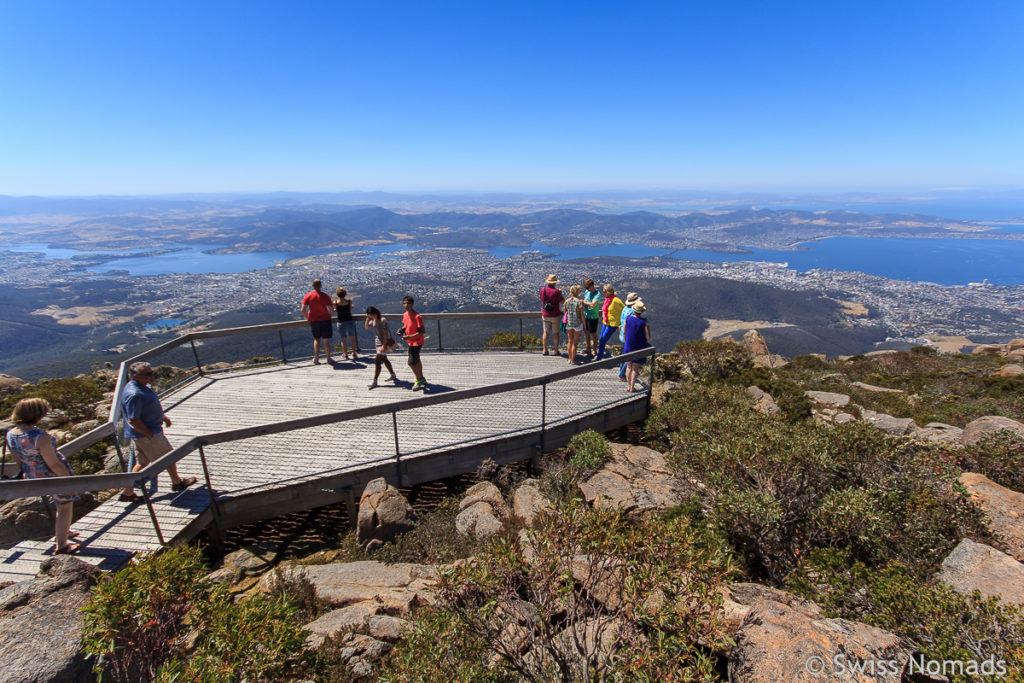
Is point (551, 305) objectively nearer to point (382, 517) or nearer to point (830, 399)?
point (382, 517)

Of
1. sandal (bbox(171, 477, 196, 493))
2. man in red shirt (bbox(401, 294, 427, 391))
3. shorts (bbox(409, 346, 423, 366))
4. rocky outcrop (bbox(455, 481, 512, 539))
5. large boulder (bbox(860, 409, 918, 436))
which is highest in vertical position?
man in red shirt (bbox(401, 294, 427, 391))

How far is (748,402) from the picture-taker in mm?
8109

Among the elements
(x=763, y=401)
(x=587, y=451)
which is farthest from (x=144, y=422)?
(x=763, y=401)

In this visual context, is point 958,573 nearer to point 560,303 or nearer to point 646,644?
point 646,644

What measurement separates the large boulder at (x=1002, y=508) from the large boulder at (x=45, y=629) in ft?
24.5

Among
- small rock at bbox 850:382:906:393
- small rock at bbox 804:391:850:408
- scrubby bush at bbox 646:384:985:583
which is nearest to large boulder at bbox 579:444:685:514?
scrubby bush at bbox 646:384:985:583

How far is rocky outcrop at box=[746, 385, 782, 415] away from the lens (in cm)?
860

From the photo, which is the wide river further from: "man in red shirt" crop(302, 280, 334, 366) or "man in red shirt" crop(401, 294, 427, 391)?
"man in red shirt" crop(401, 294, 427, 391)

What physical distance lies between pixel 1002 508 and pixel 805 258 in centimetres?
20579

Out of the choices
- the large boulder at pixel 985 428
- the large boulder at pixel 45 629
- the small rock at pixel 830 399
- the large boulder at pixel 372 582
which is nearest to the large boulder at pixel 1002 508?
the large boulder at pixel 985 428

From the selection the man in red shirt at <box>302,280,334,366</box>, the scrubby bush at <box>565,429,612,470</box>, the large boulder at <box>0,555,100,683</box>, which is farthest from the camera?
the man in red shirt at <box>302,280,334,366</box>

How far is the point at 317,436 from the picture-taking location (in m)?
6.57

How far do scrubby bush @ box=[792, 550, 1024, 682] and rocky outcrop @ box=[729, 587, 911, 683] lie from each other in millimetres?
242

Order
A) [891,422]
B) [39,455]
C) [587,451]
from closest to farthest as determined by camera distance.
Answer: [39,455], [587,451], [891,422]
